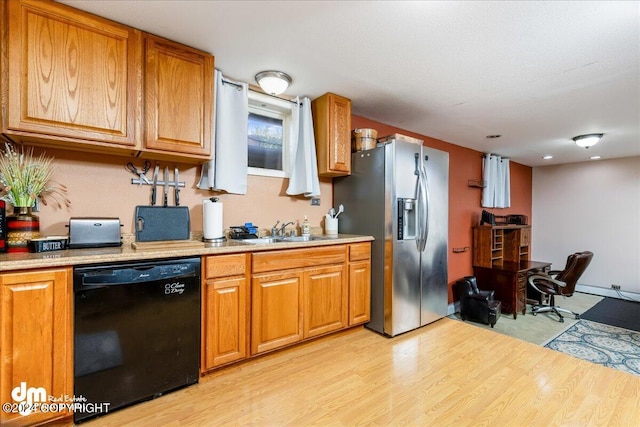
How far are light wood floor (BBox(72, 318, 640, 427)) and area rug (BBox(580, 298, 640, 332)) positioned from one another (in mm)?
2354

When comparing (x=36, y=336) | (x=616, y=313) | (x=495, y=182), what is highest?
(x=495, y=182)

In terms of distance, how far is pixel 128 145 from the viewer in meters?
1.89

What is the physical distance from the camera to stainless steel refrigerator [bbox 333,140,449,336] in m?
2.76

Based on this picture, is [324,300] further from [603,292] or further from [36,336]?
[603,292]

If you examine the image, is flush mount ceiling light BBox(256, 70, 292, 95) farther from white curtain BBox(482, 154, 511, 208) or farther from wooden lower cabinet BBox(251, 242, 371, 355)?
white curtain BBox(482, 154, 511, 208)

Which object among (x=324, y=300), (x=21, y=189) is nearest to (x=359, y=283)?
(x=324, y=300)

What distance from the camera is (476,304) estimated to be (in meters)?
3.61

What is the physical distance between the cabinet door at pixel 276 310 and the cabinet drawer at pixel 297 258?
0.21 ft

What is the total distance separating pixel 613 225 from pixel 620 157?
122cm

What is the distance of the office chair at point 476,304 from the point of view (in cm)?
347

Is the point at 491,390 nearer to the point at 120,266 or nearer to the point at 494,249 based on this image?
the point at 120,266

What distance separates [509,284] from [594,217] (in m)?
3.11

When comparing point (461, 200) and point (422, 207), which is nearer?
point (422, 207)

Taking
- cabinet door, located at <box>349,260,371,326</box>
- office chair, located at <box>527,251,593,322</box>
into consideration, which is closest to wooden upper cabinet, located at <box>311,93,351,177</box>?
cabinet door, located at <box>349,260,371,326</box>
